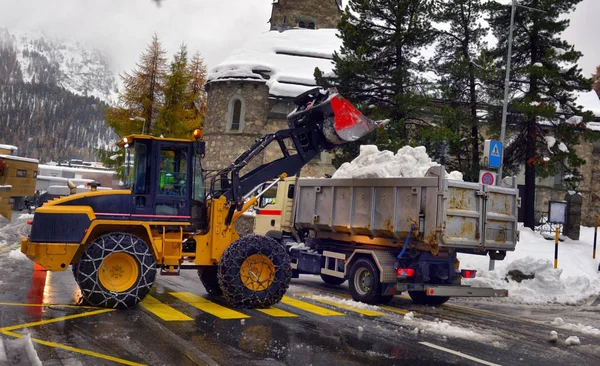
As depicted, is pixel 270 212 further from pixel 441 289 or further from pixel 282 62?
pixel 282 62

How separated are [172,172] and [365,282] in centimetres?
463

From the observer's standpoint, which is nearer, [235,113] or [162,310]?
[162,310]

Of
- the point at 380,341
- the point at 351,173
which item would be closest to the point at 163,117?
the point at 351,173

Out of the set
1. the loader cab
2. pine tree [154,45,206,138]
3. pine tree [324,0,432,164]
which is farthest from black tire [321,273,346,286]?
pine tree [154,45,206,138]

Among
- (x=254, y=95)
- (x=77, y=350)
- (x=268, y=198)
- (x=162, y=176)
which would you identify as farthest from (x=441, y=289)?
(x=254, y=95)

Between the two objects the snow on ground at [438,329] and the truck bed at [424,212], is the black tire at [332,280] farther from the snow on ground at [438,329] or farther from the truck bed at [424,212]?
the snow on ground at [438,329]

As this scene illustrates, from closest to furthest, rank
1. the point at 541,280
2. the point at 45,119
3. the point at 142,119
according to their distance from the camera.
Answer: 1. the point at 541,280
2. the point at 142,119
3. the point at 45,119

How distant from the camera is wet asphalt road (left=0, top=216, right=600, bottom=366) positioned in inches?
282

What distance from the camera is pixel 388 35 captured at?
26.7 m

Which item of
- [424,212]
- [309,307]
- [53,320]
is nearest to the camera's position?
[53,320]

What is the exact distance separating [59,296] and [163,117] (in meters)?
31.0

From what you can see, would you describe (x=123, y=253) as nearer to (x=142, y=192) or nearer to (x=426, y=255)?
(x=142, y=192)

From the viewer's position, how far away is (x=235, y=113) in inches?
1645

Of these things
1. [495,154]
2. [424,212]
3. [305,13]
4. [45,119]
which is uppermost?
[305,13]
